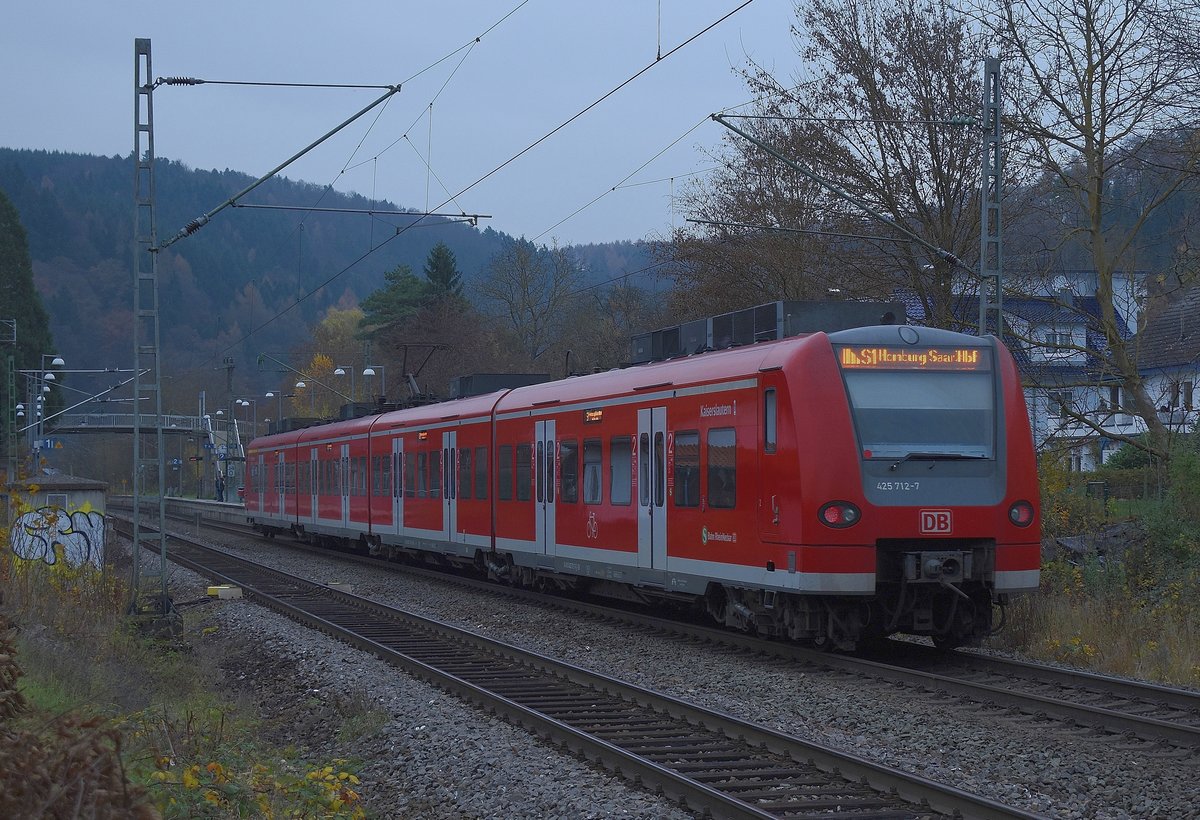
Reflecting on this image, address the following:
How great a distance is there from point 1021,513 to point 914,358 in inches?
68.3

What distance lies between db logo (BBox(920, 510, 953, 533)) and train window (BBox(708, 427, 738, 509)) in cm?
193

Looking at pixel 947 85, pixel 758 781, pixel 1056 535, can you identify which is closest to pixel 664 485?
pixel 758 781

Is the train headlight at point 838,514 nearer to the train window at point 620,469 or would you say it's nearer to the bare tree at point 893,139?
the train window at point 620,469

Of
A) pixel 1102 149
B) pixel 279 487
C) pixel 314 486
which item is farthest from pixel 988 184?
pixel 279 487

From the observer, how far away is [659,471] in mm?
14922

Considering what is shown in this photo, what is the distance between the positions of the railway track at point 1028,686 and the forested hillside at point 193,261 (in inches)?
3561

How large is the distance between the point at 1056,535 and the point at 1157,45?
7.37 m

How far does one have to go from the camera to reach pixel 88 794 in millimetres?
3965

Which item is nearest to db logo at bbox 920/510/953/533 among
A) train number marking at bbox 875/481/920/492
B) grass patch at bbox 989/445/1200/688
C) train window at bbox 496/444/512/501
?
train number marking at bbox 875/481/920/492

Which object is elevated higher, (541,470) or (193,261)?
(193,261)

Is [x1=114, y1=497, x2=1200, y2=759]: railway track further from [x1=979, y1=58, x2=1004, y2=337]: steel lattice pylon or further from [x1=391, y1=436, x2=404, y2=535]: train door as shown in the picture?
[x1=391, y1=436, x2=404, y2=535]: train door

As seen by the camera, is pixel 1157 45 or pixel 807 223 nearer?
pixel 1157 45

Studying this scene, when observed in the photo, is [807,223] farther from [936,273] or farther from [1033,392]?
[1033,392]

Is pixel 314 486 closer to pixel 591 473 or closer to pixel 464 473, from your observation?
pixel 464 473
